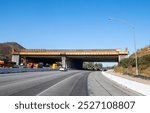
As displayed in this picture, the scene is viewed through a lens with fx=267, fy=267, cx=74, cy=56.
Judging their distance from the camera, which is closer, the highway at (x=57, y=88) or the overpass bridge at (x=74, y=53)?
the highway at (x=57, y=88)

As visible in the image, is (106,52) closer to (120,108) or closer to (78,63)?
(78,63)

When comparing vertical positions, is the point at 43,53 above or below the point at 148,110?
above

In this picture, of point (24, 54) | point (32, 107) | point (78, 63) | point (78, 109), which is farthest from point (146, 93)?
point (78, 63)

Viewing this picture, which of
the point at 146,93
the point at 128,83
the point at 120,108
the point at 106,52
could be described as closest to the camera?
the point at 120,108

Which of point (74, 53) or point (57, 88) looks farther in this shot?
point (74, 53)

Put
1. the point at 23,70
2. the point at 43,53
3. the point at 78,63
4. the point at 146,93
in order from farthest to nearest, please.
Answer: the point at 78,63 → the point at 43,53 → the point at 23,70 → the point at 146,93

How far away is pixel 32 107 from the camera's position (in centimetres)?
1108

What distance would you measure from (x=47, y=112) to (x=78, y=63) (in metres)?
141

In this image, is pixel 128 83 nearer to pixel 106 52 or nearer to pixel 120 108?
pixel 120 108

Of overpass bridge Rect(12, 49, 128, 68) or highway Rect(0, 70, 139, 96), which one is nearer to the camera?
highway Rect(0, 70, 139, 96)

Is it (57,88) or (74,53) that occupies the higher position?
(74,53)

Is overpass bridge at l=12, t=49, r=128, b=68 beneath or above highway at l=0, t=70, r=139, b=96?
above

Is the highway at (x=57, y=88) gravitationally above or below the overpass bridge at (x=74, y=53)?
below

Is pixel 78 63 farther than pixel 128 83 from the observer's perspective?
Yes
